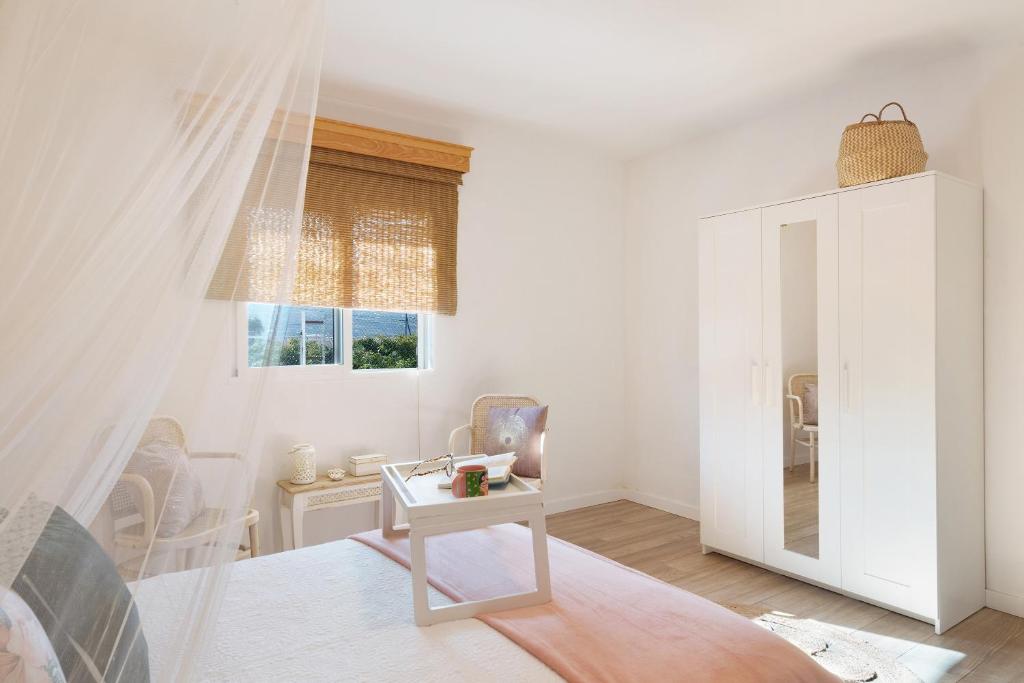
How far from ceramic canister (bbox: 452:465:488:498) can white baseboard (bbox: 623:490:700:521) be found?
2920 millimetres

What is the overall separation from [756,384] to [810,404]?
29cm

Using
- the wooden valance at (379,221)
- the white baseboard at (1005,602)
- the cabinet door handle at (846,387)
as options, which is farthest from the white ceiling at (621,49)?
the white baseboard at (1005,602)

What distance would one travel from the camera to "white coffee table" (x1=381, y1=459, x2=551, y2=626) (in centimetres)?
152

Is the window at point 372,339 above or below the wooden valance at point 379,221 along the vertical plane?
below

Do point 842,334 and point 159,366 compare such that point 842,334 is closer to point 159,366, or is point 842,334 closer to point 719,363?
point 719,363

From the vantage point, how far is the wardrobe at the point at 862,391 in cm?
265

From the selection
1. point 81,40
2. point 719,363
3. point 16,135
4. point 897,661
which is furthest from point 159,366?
point 719,363

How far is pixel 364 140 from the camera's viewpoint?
3408mm

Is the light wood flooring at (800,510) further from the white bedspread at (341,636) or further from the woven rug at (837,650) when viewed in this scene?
the white bedspread at (341,636)

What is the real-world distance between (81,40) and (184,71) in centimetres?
18

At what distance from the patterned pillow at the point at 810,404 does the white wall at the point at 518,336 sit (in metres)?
1.75

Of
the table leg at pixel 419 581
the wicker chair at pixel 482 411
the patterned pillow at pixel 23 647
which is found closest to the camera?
the patterned pillow at pixel 23 647

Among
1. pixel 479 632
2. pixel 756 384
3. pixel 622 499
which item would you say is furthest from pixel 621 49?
pixel 622 499

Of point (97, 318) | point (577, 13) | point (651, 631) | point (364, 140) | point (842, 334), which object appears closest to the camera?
point (97, 318)
